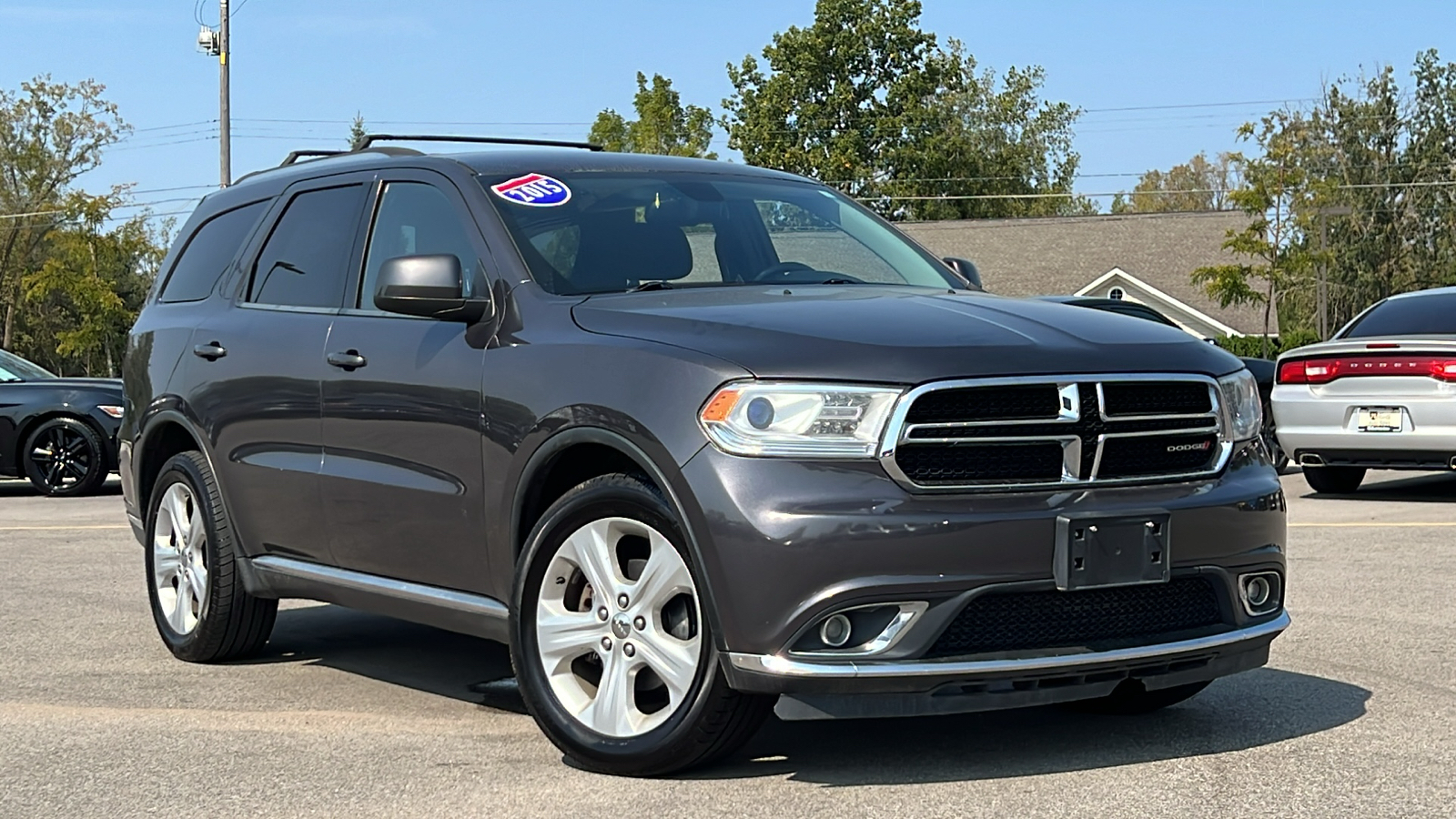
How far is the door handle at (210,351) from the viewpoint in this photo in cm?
689

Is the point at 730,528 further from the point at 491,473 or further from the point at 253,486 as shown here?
the point at 253,486

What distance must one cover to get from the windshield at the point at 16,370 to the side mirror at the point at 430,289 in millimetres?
13278

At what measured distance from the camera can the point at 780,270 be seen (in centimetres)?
610

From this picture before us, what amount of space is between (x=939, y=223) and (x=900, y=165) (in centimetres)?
1682

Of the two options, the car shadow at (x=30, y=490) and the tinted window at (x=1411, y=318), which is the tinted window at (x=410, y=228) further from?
the car shadow at (x=30, y=490)

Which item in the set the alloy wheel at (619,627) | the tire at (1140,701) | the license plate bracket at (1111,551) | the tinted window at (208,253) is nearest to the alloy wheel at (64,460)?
the tinted window at (208,253)

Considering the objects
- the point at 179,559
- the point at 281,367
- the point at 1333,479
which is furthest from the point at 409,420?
the point at 1333,479

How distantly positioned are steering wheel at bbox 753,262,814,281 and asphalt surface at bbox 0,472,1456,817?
149 centimetres

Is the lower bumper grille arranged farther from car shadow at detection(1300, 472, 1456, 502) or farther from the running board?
car shadow at detection(1300, 472, 1456, 502)

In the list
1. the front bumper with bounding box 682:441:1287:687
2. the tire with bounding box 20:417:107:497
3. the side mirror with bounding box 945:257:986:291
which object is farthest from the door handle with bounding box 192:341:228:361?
the tire with bounding box 20:417:107:497

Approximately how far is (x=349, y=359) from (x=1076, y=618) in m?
2.66

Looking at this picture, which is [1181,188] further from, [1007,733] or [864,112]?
[1007,733]

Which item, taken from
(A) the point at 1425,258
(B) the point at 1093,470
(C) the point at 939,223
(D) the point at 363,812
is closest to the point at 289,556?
(D) the point at 363,812

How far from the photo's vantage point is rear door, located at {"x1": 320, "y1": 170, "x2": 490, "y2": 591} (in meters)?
5.51
